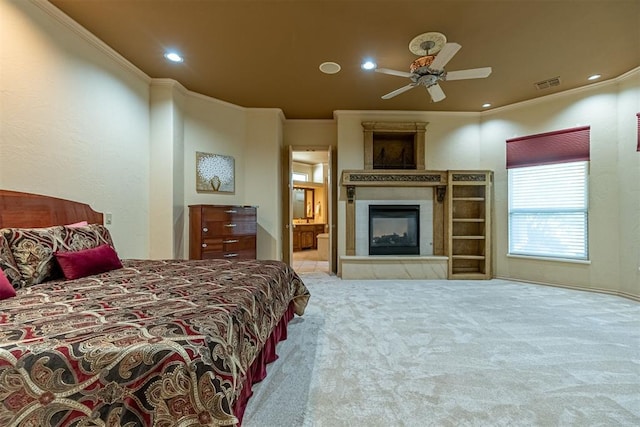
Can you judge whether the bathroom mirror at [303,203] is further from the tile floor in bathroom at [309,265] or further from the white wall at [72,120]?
the white wall at [72,120]

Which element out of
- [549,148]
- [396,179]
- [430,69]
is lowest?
[396,179]

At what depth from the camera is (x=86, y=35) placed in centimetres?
285

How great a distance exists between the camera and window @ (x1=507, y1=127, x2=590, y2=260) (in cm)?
418

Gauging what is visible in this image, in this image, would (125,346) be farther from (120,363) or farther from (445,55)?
(445,55)

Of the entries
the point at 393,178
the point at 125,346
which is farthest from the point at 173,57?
the point at 393,178

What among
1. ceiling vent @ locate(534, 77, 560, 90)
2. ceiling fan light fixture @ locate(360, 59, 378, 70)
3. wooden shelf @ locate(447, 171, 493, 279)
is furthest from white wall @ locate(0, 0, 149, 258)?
ceiling vent @ locate(534, 77, 560, 90)

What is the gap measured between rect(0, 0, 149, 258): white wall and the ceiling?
25cm

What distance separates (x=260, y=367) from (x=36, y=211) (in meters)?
2.30

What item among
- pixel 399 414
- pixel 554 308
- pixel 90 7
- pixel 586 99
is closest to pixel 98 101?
pixel 90 7

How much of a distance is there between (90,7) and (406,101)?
4.10 meters

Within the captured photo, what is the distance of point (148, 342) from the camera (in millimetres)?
978

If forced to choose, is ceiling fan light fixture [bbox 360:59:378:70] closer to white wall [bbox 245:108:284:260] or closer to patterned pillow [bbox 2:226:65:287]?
white wall [bbox 245:108:284:260]

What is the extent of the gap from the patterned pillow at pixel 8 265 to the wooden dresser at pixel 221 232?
83.5 inches

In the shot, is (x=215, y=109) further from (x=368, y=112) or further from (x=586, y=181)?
(x=586, y=181)
